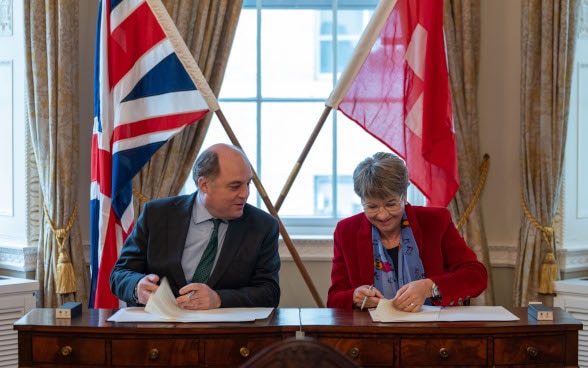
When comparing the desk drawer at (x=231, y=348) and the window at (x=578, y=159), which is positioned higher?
the window at (x=578, y=159)

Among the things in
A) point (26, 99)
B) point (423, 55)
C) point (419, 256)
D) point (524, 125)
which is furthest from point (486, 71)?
point (26, 99)

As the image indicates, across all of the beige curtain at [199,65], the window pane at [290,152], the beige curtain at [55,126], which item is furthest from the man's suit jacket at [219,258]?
the window pane at [290,152]

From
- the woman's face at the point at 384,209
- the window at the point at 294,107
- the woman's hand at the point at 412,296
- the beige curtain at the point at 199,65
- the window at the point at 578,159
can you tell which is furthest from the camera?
the window at the point at 294,107

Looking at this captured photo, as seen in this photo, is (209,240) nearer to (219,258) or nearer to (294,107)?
(219,258)

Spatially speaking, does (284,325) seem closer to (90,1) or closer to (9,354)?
(9,354)

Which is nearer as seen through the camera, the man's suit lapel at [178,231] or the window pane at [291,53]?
the man's suit lapel at [178,231]

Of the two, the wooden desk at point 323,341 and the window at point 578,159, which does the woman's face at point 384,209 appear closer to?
the wooden desk at point 323,341

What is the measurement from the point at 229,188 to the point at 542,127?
2043 mm

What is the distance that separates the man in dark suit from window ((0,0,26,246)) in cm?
165

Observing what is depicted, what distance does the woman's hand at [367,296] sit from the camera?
2840 mm

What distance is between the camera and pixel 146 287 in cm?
287

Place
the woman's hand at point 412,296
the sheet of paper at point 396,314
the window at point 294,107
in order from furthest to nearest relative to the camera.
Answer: the window at point 294,107 < the woman's hand at point 412,296 < the sheet of paper at point 396,314

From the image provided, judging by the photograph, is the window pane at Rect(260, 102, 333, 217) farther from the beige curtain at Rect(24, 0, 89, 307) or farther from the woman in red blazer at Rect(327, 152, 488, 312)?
the woman in red blazer at Rect(327, 152, 488, 312)

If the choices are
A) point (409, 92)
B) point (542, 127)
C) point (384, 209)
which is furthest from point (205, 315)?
point (542, 127)
